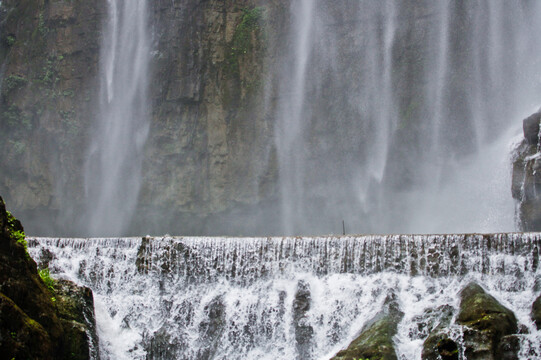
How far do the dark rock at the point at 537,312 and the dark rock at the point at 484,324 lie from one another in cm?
42

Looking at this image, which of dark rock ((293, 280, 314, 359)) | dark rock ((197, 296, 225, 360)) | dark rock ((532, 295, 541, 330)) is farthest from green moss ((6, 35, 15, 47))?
dark rock ((532, 295, 541, 330))

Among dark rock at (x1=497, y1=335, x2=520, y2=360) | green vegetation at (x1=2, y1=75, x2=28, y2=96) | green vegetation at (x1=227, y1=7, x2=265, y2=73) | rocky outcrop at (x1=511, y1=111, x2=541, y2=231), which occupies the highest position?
green vegetation at (x1=227, y1=7, x2=265, y2=73)

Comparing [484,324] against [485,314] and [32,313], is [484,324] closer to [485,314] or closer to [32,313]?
[485,314]

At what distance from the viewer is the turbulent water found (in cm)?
1523

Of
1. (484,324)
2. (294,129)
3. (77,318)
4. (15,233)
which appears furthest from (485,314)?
(294,129)

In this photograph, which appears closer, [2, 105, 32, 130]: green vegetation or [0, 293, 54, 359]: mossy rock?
[0, 293, 54, 359]: mossy rock

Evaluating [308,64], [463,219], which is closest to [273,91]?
[308,64]

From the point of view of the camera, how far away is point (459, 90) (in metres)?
28.5

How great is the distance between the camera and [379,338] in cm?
1393

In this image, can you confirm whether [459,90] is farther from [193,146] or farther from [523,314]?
[523,314]

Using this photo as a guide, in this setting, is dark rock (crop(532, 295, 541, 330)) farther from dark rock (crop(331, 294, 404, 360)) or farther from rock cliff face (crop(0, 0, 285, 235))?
rock cliff face (crop(0, 0, 285, 235))

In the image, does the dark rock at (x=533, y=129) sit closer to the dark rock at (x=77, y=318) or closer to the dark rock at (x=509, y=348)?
the dark rock at (x=509, y=348)

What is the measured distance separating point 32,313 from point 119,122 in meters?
25.4

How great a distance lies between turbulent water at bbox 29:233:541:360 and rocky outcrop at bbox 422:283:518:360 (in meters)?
0.52
